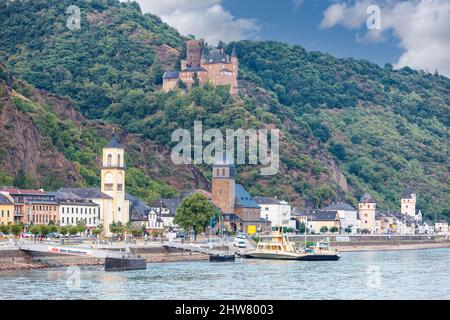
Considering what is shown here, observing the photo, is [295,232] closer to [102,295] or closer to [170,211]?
[170,211]

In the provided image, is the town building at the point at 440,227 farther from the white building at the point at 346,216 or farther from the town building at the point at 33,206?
the town building at the point at 33,206

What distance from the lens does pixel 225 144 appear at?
152m

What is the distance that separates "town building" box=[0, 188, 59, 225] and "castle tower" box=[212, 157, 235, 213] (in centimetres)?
2820

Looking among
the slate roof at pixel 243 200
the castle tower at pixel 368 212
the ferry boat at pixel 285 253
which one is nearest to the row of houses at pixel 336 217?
the castle tower at pixel 368 212

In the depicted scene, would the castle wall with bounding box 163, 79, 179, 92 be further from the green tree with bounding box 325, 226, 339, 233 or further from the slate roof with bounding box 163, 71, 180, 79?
the green tree with bounding box 325, 226, 339, 233

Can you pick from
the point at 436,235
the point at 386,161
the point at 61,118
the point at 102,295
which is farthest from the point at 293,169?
the point at 102,295

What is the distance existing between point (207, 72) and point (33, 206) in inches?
3161

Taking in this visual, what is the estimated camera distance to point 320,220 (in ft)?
463

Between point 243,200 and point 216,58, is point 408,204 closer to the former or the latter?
point 216,58

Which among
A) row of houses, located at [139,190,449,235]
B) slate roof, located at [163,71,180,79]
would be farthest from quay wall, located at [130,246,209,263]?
slate roof, located at [163,71,180,79]

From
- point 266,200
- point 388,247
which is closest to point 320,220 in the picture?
point 266,200

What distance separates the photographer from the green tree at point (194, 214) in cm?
9806

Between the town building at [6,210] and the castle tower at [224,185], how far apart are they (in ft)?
115

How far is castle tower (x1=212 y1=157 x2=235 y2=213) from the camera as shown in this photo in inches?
4781
